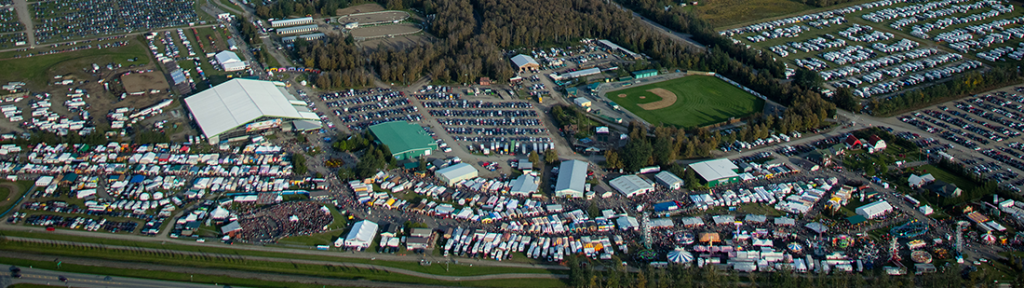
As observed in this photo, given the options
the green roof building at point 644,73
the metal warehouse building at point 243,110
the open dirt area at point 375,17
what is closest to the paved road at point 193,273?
the metal warehouse building at point 243,110

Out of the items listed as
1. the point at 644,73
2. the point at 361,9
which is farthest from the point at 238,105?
the point at 361,9

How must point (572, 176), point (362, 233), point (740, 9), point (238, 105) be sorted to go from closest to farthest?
point (362, 233), point (572, 176), point (238, 105), point (740, 9)

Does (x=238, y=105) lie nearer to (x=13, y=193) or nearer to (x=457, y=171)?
(x=13, y=193)

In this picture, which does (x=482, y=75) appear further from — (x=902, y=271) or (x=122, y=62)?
(x=902, y=271)

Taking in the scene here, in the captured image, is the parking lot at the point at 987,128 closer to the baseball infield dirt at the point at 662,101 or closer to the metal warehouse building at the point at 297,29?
the baseball infield dirt at the point at 662,101

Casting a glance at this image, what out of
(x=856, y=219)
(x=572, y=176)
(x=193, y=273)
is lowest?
(x=572, y=176)

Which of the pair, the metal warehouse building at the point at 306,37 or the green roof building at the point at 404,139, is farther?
the metal warehouse building at the point at 306,37
